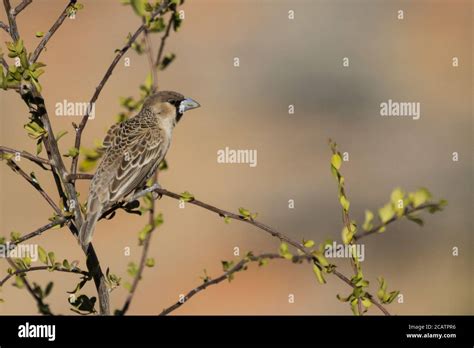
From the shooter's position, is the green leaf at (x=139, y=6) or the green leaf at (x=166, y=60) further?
the green leaf at (x=166, y=60)

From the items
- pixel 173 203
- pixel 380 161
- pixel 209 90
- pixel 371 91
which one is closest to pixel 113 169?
pixel 173 203

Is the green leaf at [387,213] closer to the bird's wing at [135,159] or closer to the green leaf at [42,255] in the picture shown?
the green leaf at [42,255]

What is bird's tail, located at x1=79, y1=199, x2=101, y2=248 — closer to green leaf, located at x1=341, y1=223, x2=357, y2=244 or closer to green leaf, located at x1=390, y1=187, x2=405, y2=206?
green leaf, located at x1=341, y1=223, x2=357, y2=244

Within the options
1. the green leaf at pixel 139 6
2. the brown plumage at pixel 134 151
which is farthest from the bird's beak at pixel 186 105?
the green leaf at pixel 139 6

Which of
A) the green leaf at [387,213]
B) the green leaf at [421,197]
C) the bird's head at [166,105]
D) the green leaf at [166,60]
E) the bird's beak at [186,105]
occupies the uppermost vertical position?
the bird's head at [166,105]

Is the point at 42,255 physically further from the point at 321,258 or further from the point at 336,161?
the point at 336,161

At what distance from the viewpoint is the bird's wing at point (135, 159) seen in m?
5.22

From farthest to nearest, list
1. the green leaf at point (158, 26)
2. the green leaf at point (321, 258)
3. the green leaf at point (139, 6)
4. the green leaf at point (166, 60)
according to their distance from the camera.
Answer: the green leaf at point (166, 60) < the green leaf at point (158, 26) < the green leaf at point (139, 6) < the green leaf at point (321, 258)

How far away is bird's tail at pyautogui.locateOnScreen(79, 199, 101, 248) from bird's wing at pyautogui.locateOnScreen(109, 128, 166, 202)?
5.9 inches

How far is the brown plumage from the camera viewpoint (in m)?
5.01
